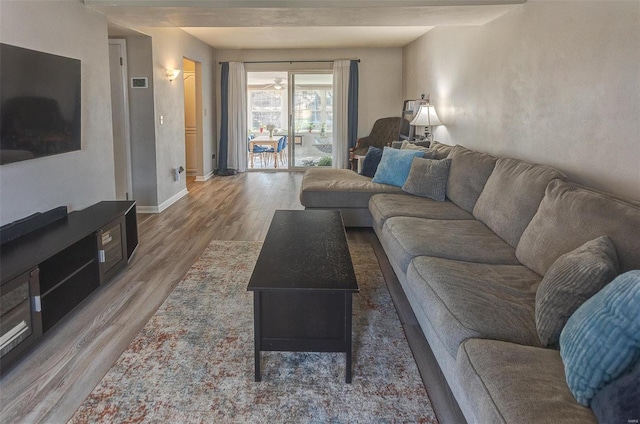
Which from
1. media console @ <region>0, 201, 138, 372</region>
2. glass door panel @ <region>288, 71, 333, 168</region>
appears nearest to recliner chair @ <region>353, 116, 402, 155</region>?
glass door panel @ <region>288, 71, 333, 168</region>

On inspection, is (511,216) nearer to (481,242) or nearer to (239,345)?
(481,242)

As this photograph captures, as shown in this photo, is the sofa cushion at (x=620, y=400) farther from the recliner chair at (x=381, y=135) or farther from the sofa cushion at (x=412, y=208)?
the recliner chair at (x=381, y=135)

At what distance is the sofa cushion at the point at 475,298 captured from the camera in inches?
68.4

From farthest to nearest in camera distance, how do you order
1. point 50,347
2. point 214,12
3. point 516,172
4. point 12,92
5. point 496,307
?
point 214,12 → point 516,172 → point 12,92 → point 50,347 → point 496,307

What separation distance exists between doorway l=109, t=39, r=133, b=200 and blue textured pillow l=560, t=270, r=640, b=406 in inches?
201

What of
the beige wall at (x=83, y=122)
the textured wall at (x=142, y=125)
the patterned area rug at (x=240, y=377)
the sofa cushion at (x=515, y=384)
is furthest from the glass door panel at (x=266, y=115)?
the sofa cushion at (x=515, y=384)

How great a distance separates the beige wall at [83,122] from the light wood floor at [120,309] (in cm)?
71

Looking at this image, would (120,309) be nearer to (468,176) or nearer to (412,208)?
(412,208)

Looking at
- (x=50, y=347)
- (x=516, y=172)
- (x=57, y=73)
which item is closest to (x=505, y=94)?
(x=516, y=172)

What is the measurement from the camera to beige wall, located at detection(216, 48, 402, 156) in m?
8.59

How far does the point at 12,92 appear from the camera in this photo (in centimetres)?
274

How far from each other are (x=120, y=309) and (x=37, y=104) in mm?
1427

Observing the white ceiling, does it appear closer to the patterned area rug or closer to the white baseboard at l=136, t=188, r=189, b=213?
the white baseboard at l=136, t=188, r=189, b=213

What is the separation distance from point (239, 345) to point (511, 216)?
5.82 feet
